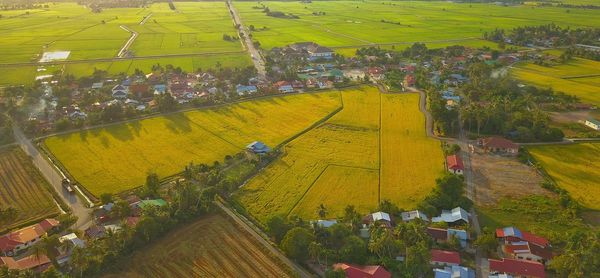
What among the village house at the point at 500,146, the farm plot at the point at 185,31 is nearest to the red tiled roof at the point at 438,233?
the village house at the point at 500,146

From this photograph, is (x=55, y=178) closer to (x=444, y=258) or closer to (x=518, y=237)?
(x=444, y=258)

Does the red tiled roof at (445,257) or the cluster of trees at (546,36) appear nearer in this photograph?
the red tiled roof at (445,257)

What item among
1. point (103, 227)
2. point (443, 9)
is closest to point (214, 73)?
point (103, 227)

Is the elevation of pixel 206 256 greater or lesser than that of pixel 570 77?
lesser

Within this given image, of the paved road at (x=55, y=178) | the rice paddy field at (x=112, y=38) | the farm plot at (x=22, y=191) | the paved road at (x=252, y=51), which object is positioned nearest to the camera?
the paved road at (x=55, y=178)

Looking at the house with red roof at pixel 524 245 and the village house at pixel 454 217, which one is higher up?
the village house at pixel 454 217

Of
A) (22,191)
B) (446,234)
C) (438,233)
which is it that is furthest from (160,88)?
(446,234)

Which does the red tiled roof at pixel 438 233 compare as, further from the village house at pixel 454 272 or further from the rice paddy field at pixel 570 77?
the rice paddy field at pixel 570 77
